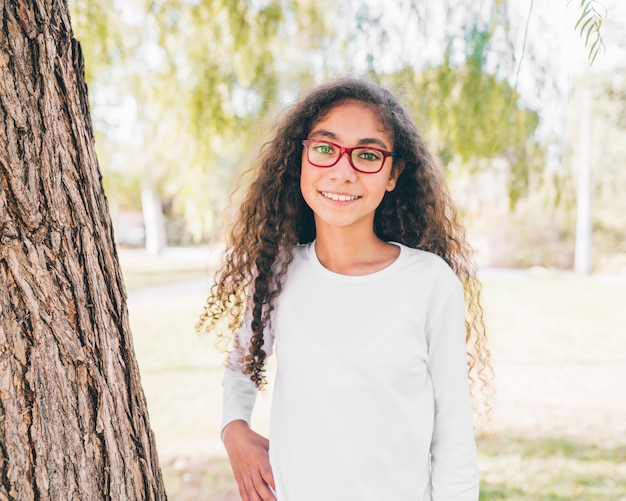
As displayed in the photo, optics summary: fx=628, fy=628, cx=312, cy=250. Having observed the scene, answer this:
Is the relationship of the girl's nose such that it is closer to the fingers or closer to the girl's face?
the girl's face

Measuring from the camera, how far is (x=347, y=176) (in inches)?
56.7

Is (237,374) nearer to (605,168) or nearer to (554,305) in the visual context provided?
(554,305)

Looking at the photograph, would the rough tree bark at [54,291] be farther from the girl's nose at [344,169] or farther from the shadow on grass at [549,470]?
the shadow on grass at [549,470]

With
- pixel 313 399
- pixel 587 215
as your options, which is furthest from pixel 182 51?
pixel 587 215

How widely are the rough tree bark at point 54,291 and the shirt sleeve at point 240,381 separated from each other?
42cm

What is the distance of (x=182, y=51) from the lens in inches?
158

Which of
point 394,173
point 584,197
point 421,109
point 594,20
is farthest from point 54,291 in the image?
point 584,197

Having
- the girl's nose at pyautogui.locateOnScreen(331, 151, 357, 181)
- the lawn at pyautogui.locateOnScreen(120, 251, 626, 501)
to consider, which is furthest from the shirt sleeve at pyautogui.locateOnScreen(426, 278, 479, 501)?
the lawn at pyautogui.locateOnScreen(120, 251, 626, 501)

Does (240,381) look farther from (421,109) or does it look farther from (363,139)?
(421,109)

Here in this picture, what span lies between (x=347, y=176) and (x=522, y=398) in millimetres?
4467

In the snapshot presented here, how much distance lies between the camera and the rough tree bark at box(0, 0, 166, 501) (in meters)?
1.00

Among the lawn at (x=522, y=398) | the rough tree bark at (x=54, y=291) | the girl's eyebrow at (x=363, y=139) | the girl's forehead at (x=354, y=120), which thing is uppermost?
the girl's forehead at (x=354, y=120)

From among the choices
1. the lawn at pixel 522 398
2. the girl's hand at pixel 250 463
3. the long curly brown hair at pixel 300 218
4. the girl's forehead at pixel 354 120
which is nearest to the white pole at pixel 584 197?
the lawn at pixel 522 398

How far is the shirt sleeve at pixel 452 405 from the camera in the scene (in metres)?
1.33
